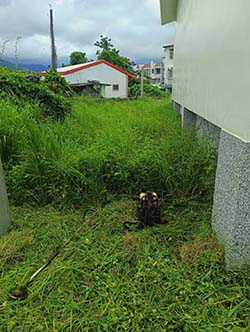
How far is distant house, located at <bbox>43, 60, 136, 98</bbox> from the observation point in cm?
2022

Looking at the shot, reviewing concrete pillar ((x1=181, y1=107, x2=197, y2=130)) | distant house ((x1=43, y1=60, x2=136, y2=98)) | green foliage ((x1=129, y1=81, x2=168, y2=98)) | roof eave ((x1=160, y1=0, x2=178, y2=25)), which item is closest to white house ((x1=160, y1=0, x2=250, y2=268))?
concrete pillar ((x1=181, y1=107, x2=197, y2=130))

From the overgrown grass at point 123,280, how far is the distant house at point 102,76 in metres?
17.7

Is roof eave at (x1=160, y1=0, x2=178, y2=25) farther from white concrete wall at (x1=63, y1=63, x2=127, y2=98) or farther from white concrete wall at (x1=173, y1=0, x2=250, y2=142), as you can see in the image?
white concrete wall at (x1=63, y1=63, x2=127, y2=98)

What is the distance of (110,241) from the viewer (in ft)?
6.58

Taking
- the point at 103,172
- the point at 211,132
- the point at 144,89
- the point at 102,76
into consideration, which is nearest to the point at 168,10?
the point at 211,132

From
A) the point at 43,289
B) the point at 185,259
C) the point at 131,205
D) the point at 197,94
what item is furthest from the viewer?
the point at 197,94

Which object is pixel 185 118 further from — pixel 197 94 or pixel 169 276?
pixel 169 276

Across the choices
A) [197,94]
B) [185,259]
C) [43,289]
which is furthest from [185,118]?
[43,289]

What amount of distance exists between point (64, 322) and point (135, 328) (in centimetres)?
37

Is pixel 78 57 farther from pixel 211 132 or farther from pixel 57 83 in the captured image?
pixel 211 132

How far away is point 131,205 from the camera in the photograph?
249 cm

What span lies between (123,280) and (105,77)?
22.3m

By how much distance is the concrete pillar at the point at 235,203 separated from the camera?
5.02ft

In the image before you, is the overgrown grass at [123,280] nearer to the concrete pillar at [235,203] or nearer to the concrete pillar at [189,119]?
the concrete pillar at [235,203]
